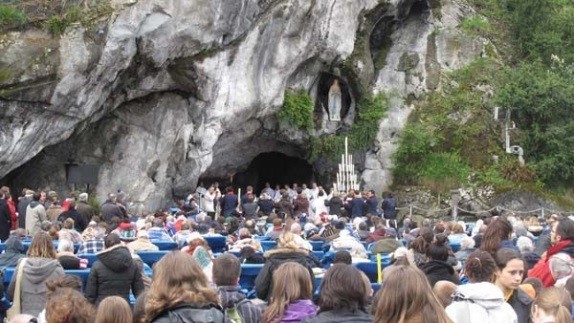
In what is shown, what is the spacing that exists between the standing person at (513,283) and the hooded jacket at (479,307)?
670 millimetres

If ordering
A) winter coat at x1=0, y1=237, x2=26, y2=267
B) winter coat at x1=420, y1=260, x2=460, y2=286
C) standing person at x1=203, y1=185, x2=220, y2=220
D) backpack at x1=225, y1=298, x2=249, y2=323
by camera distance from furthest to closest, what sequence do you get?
standing person at x1=203, y1=185, x2=220, y2=220, winter coat at x1=0, y1=237, x2=26, y2=267, winter coat at x1=420, y1=260, x2=460, y2=286, backpack at x1=225, y1=298, x2=249, y2=323

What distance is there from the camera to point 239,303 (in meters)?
6.49

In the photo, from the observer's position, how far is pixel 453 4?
34.4 meters

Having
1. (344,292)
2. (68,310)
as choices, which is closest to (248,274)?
(68,310)

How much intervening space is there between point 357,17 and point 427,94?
445 centimetres

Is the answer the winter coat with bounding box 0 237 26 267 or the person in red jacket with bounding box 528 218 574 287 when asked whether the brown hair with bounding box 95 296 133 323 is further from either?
the winter coat with bounding box 0 237 26 267

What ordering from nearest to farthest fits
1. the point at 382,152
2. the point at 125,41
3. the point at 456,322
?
the point at 456,322, the point at 125,41, the point at 382,152

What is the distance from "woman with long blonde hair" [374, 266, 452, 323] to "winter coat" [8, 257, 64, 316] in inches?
171

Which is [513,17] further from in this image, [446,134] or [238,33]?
[238,33]

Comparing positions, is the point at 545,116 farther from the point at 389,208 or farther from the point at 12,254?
the point at 12,254

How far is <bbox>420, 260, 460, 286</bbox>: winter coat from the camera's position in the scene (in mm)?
8289

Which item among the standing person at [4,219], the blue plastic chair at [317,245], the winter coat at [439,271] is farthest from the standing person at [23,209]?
the winter coat at [439,271]

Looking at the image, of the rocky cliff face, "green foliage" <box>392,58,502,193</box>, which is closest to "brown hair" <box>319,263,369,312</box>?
the rocky cliff face

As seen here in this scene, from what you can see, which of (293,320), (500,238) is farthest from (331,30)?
(293,320)
